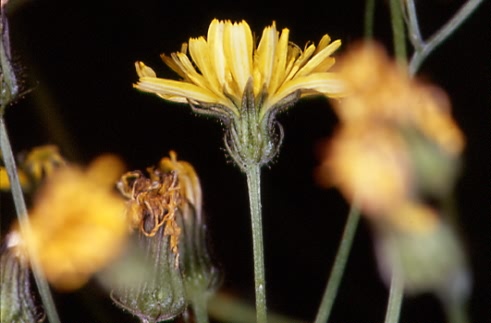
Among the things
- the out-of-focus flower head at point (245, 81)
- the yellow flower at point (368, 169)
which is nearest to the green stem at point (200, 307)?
the out-of-focus flower head at point (245, 81)

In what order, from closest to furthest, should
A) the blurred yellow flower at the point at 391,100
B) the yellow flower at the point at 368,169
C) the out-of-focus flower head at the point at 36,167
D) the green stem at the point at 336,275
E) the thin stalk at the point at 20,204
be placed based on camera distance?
the thin stalk at the point at 20,204, the green stem at the point at 336,275, the out-of-focus flower head at the point at 36,167, the blurred yellow flower at the point at 391,100, the yellow flower at the point at 368,169

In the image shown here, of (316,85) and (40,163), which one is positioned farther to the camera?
(40,163)

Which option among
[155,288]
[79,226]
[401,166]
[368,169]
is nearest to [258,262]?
[155,288]

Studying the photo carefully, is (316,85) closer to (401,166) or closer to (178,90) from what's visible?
(178,90)

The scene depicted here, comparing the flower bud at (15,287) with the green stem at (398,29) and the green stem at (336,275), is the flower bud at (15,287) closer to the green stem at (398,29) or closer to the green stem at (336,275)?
the green stem at (336,275)

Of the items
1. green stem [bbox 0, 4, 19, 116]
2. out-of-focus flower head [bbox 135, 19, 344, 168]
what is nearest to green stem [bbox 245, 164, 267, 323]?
out-of-focus flower head [bbox 135, 19, 344, 168]
